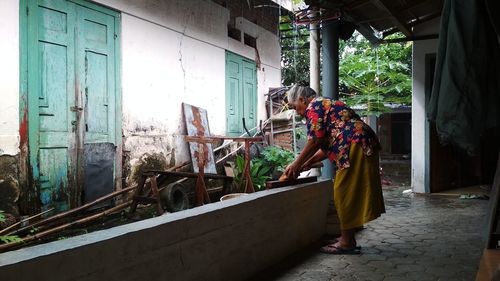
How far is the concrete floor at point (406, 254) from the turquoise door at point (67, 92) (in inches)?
130

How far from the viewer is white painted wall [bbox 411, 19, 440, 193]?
8.73m

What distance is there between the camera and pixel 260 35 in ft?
37.7

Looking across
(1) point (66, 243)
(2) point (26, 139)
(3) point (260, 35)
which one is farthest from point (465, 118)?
(3) point (260, 35)

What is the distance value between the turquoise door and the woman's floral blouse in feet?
10.9

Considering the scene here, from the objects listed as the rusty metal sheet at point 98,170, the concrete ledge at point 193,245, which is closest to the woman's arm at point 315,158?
the concrete ledge at point 193,245

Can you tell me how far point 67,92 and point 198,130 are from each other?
3094mm

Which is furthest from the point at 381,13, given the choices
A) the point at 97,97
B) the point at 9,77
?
the point at 9,77

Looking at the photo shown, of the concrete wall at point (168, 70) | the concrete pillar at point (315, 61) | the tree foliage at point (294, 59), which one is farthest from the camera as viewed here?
the tree foliage at point (294, 59)

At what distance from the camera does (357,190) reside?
13.5 ft

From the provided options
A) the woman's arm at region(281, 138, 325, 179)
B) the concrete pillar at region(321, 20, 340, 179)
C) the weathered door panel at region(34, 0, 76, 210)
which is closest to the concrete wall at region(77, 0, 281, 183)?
the weathered door panel at region(34, 0, 76, 210)

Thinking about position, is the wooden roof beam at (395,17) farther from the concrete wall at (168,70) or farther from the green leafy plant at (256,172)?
the green leafy plant at (256,172)

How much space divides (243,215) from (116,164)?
12.0 ft

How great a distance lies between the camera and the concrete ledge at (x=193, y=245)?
2.01 meters

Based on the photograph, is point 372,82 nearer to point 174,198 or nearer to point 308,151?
point 174,198
